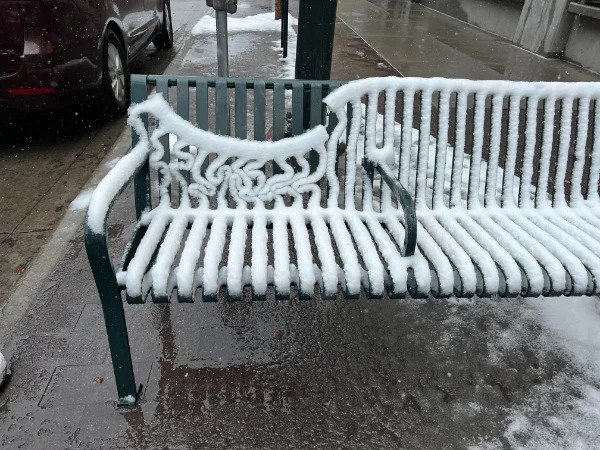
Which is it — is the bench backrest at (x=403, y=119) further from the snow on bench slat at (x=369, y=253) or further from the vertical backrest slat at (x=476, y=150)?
the snow on bench slat at (x=369, y=253)

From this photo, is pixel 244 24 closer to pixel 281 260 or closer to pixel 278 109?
pixel 278 109

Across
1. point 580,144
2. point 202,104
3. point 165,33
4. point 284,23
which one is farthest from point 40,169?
point 165,33

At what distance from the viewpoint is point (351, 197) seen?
2.87 metres

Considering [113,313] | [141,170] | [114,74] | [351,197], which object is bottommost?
[114,74]

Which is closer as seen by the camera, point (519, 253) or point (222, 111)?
point (519, 253)

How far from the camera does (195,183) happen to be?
2797mm

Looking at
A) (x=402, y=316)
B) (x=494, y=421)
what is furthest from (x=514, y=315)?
(x=494, y=421)

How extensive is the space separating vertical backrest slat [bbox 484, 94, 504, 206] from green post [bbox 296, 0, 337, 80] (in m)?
1.66

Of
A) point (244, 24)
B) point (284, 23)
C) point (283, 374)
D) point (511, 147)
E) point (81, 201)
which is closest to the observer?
point (283, 374)

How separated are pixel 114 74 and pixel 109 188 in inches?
149

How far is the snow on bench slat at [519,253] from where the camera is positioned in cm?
226

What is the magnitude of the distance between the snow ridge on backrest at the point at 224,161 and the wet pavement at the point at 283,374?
64 centimetres

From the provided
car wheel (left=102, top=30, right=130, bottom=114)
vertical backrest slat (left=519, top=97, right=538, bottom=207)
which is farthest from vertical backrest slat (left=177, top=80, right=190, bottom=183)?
car wheel (left=102, top=30, right=130, bottom=114)

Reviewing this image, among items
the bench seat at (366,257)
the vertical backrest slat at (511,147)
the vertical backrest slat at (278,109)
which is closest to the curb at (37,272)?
the bench seat at (366,257)
